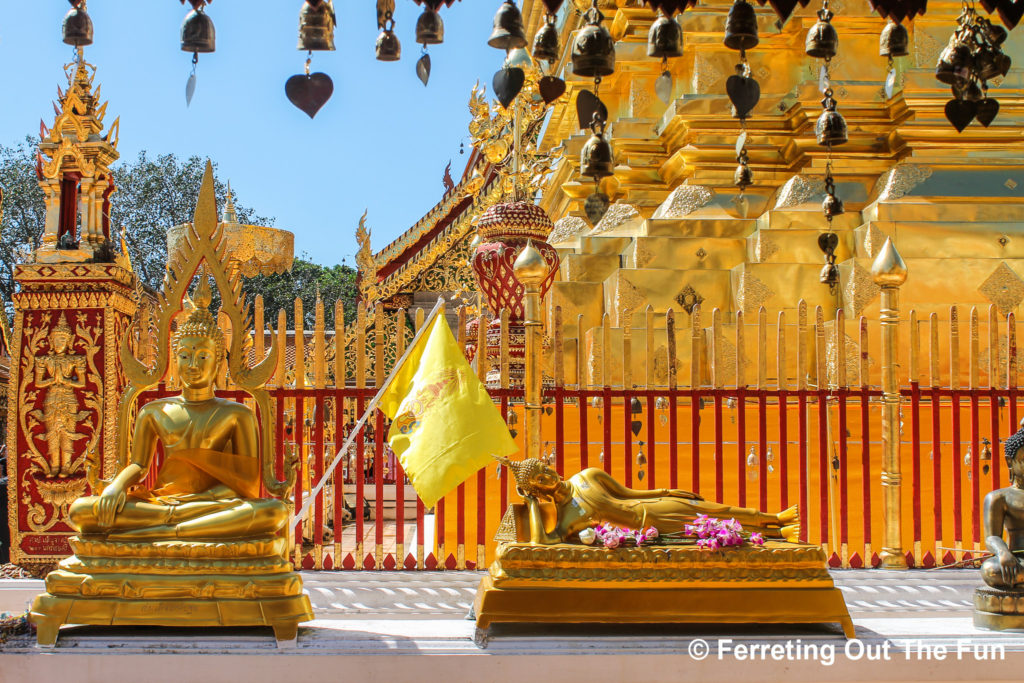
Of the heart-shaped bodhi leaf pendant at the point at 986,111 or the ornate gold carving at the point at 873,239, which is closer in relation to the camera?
the heart-shaped bodhi leaf pendant at the point at 986,111

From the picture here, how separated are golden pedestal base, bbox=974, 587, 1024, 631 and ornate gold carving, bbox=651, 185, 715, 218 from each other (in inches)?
212

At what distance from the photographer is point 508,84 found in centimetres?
448

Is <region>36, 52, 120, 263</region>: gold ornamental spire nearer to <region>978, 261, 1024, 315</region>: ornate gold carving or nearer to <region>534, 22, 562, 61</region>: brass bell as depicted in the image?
<region>534, 22, 562, 61</region>: brass bell

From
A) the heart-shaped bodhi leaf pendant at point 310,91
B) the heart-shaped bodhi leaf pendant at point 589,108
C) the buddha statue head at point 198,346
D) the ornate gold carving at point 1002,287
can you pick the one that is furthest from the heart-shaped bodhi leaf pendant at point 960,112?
the ornate gold carving at point 1002,287

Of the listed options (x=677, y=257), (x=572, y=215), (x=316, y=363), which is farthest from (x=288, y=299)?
(x=316, y=363)

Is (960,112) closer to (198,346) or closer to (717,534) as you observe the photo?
(717,534)

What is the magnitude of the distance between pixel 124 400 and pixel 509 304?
3862mm

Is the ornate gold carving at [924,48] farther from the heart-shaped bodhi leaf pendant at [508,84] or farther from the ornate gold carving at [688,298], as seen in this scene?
the heart-shaped bodhi leaf pendant at [508,84]

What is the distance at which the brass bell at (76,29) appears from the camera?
14.6ft

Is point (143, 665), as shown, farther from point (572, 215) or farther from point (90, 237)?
point (572, 215)

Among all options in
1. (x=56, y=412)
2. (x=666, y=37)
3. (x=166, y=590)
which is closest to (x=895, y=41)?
(x=666, y=37)

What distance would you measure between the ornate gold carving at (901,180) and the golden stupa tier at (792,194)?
13mm

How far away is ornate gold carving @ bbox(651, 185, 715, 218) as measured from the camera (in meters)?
9.83

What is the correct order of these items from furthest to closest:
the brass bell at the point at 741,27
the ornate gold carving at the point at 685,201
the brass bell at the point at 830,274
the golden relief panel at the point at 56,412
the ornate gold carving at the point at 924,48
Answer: the ornate gold carving at the point at 924,48, the ornate gold carving at the point at 685,201, the brass bell at the point at 830,274, the golden relief panel at the point at 56,412, the brass bell at the point at 741,27
